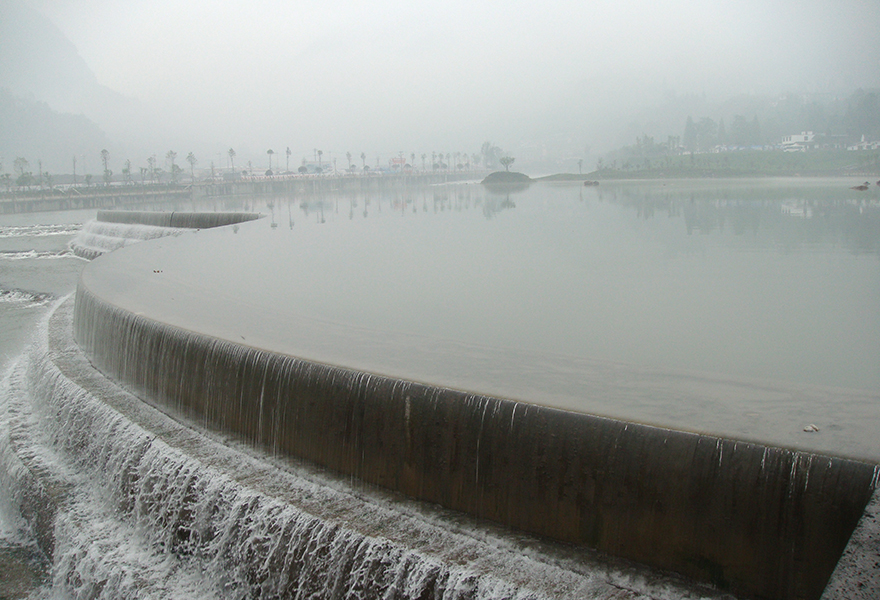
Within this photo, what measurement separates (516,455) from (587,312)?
3.90m

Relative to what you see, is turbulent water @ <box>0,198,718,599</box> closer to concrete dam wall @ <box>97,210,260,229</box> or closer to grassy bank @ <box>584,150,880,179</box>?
concrete dam wall @ <box>97,210,260,229</box>

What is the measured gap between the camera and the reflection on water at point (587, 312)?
4910 mm

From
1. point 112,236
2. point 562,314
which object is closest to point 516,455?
point 562,314

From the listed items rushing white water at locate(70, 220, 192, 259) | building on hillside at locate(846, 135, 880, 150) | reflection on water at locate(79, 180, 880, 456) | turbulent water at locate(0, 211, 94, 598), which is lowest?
turbulent water at locate(0, 211, 94, 598)

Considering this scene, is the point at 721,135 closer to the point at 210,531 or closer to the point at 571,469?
the point at 571,469

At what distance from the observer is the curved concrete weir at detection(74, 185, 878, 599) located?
11.6 feet

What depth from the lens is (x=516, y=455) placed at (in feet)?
14.2

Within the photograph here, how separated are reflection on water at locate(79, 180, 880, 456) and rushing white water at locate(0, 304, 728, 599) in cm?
97

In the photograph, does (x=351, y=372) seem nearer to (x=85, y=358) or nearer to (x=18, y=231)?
(x=85, y=358)

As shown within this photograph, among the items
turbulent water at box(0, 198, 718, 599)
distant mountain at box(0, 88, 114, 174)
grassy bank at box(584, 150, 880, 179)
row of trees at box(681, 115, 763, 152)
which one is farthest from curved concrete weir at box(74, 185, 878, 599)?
distant mountain at box(0, 88, 114, 174)

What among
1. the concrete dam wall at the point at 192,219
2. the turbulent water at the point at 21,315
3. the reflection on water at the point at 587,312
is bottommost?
the turbulent water at the point at 21,315

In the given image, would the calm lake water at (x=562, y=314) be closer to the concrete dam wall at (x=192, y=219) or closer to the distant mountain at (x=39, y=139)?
the concrete dam wall at (x=192, y=219)

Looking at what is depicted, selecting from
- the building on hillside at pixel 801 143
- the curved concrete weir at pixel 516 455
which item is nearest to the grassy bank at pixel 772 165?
the building on hillside at pixel 801 143

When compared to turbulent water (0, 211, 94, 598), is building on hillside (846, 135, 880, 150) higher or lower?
higher
